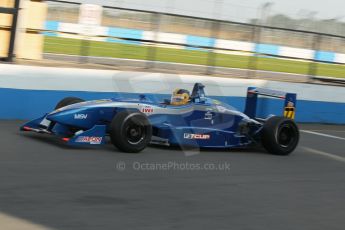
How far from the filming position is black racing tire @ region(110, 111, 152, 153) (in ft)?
25.8

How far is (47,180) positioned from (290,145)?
4.44 meters

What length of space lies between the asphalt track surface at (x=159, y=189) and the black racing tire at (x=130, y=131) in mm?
138

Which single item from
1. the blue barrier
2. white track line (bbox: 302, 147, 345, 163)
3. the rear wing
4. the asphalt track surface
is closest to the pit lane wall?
the blue barrier

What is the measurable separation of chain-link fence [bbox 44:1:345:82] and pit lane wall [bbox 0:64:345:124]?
1218 mm

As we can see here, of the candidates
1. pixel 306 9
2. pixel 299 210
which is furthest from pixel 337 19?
pixel 299 210

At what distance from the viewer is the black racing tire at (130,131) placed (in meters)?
7.87

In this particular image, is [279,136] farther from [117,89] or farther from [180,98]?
[117,89]

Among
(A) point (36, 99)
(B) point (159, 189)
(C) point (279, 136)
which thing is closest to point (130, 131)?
(B) point (159, 189)

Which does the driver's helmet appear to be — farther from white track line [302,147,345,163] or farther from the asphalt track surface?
white track line [302,147,345,163]

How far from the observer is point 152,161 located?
7789 millimetres

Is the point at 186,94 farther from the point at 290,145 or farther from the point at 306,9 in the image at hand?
the point at 306,9

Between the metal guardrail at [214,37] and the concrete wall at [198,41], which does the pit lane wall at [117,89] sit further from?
the concrete wall at [198,41]

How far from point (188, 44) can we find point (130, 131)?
687cm

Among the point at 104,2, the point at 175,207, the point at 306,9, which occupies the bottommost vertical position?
the point at 175,207
